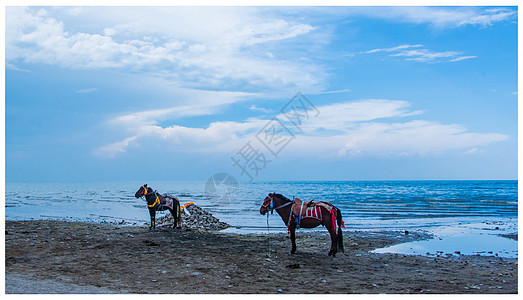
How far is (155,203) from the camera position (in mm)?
17000

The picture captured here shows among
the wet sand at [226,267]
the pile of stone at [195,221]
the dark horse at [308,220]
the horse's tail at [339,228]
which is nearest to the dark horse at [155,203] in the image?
the pile of stone at [195,221]

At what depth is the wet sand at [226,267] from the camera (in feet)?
26.2

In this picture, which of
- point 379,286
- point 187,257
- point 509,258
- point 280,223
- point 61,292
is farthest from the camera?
point 280,223

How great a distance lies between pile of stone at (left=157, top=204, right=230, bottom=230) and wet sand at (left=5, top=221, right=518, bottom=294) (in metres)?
3.67

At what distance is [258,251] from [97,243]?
200 inches

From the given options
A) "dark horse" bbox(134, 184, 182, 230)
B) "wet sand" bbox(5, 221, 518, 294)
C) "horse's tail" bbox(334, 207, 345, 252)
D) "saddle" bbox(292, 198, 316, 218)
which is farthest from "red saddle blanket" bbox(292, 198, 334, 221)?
"dark horse" bbox(134, 184, 182, 230)

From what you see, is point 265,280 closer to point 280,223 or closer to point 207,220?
point 207,220

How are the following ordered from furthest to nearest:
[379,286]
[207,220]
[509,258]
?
[207,220] → [509,258] → [379,286]

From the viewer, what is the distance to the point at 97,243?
1243 cm

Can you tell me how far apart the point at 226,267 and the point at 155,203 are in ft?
26.8

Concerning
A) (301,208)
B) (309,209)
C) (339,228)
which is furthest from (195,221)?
(339,228)

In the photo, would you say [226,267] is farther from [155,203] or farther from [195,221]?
[195,221]

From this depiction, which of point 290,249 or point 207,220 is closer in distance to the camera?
point 290,249

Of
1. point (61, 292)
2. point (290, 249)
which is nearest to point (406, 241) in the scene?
point (290, 249)
